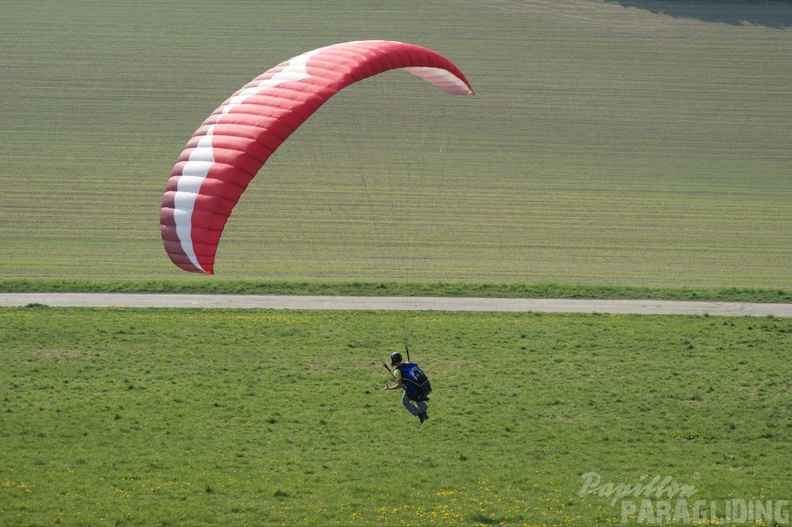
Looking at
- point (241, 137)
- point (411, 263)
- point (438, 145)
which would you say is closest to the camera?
point (241, 137)

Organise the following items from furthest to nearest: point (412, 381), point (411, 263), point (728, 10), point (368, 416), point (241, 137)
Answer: point (728, 10) < point (411, 263) < point (368, 416) < point (412, 381) < point (241, 137)

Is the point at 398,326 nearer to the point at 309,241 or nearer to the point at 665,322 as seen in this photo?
the point at 665,322

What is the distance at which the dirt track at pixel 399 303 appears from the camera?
24.4 metres

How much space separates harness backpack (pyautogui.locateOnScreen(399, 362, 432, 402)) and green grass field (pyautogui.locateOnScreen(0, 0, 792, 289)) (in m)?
13.8

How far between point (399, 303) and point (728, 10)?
126 ft

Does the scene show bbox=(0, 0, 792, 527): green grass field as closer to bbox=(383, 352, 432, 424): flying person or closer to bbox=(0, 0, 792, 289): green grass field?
bbox=(0, 0, 792, 289): green grass field

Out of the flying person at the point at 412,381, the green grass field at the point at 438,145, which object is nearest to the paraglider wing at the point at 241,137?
the flying person at the point at 412,381

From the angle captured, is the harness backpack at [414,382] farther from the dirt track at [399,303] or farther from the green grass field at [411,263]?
the dirt track at [399,303]

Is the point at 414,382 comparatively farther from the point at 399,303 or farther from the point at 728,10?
the point at 728,10

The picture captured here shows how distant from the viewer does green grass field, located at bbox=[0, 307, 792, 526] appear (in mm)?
14039

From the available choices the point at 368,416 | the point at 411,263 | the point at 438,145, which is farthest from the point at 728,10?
the point at 368,416

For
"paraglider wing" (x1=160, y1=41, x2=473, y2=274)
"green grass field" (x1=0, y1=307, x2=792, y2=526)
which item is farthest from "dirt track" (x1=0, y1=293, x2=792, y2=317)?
"paraglider wing" (x1=160, y1=41, x2=473, y2=274)

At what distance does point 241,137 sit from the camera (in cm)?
1363

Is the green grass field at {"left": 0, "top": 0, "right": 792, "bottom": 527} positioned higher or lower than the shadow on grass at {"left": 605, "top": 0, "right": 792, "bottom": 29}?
lower
